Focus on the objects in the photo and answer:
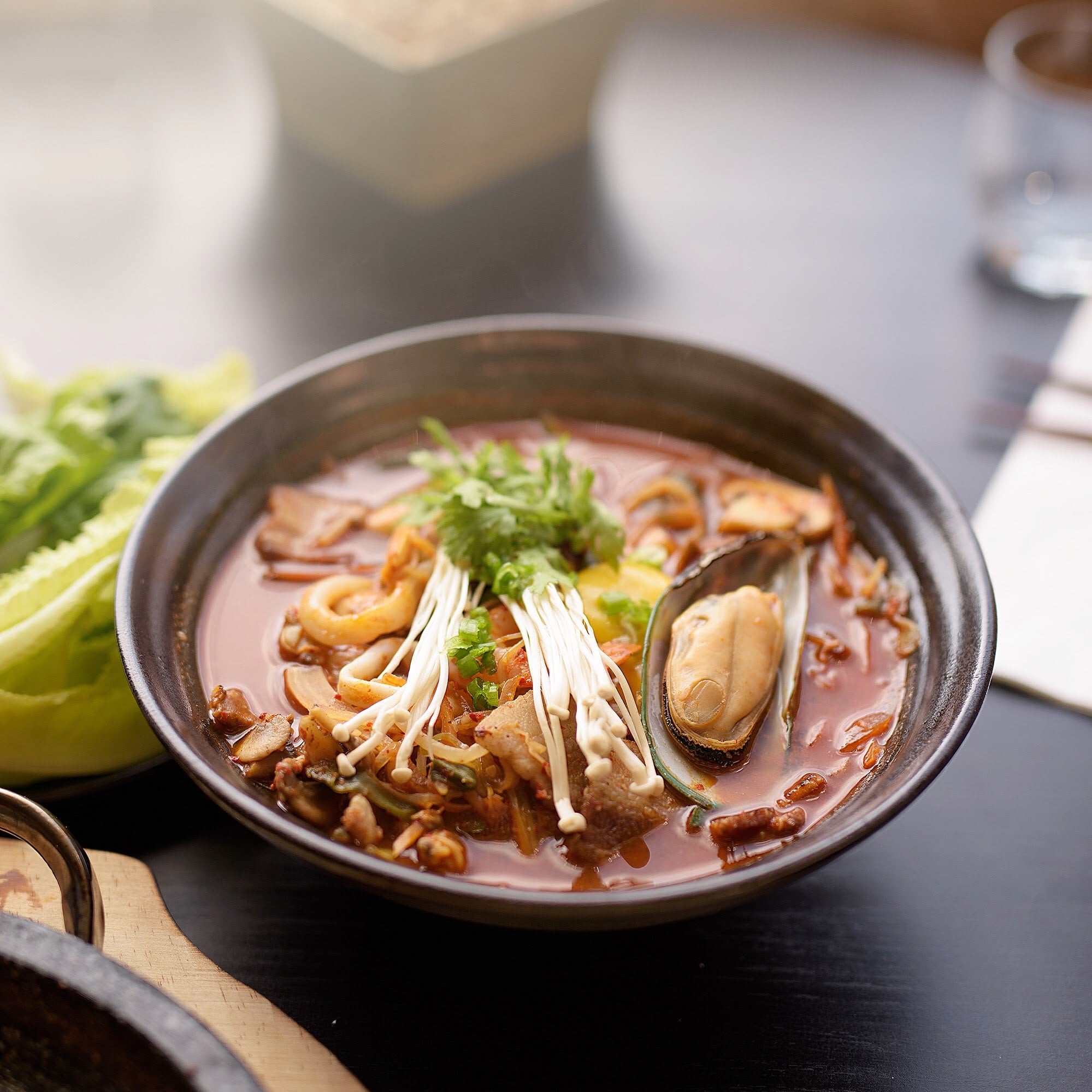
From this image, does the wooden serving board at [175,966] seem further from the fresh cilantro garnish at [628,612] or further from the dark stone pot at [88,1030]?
the fresh cilantro garnish at [628,612]

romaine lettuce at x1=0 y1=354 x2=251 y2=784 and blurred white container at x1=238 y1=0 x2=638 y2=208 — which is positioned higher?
blurred white container at x1=238 y1=0 x2=638 y2=208

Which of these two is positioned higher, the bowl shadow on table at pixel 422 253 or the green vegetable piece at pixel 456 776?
the bowl shadow on table at pixel 422 253

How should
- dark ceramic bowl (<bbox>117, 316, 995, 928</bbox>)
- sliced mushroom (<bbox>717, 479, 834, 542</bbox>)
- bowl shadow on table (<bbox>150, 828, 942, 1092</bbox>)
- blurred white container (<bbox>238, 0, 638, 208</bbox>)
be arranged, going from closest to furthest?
1. dark ceramic bowl (<bbox>117, 316, 995, 928</bbox>)
2. bowl shadow on table (<bbox>150, 828, 942, 1092</bbox>)
3. sliced mushroom (<bbox>717, 479, 834, 542</bbox>)
4. blurred white container (<bbox>238, 0, 638, 208</bbox>)

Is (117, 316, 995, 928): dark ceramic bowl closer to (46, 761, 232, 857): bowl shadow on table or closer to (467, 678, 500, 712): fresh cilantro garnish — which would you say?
(46, 761, 232, 857): bowl shadow on table

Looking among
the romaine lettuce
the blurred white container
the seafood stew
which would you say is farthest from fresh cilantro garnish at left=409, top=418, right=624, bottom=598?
the blurred white container

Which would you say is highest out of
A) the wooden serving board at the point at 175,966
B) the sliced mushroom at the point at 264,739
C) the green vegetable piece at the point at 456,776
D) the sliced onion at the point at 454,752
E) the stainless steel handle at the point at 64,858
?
the sliced onion at the point at 454,752

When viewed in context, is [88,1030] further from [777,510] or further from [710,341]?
[710,341]

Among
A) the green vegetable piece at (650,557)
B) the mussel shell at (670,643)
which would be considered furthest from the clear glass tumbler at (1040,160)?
the green vegetable piece at (650,557)
